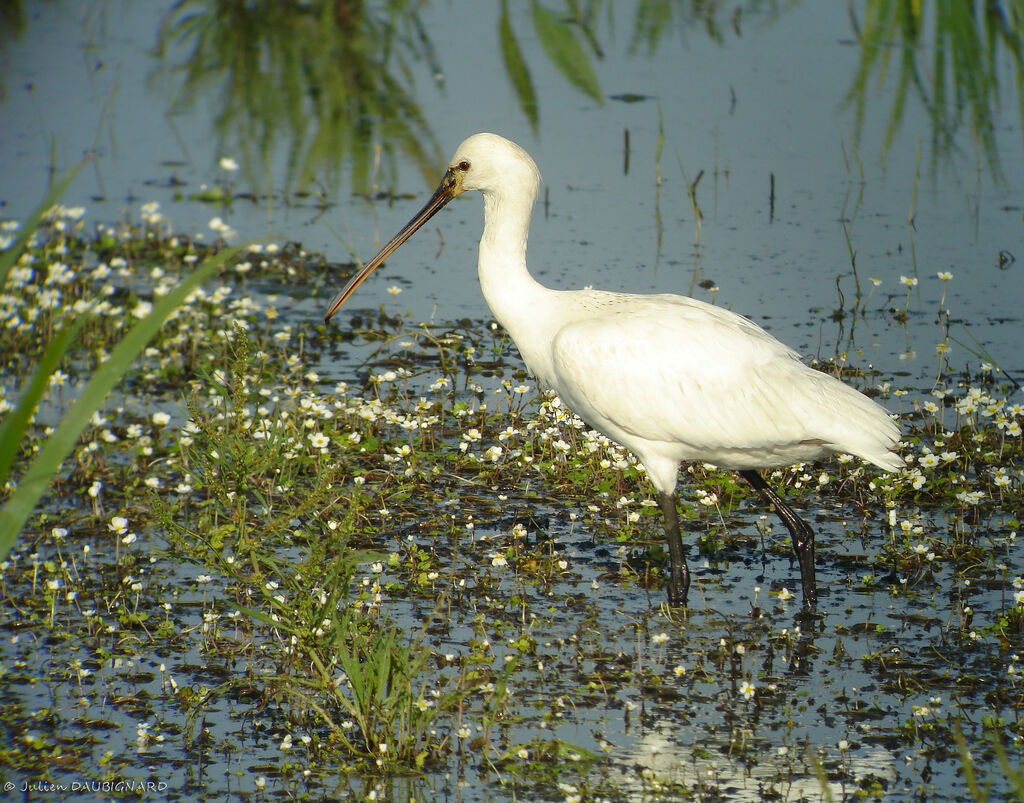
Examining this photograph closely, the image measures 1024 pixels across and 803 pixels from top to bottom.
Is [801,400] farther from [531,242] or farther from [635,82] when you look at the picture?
[635,82]

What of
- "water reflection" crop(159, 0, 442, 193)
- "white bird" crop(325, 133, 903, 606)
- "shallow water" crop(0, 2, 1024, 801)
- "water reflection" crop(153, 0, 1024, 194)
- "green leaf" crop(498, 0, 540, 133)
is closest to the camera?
"shallow water" crop(0, 2, 1024, 801)

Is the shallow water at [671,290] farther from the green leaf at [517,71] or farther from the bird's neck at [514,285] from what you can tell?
the bird's neck at [514,285]

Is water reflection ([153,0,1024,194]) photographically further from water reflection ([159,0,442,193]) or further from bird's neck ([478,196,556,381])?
bird's neck ([478,196,556,381])

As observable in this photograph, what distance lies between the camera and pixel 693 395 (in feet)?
20.1

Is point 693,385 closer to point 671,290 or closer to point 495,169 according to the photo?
point 495,169

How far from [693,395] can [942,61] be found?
9.27 meters

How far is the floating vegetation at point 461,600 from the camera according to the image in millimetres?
4828

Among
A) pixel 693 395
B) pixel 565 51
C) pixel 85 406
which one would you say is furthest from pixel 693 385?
pixel 565 51

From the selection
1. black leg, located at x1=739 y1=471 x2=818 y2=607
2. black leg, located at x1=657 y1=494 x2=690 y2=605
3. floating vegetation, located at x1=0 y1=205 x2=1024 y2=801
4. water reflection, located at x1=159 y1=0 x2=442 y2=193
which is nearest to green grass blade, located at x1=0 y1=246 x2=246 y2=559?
floating vegetation, located at x1=0 y1=205 x2=1024 y2=801

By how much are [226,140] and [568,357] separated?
7.44m

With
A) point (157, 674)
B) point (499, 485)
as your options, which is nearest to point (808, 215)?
point (499, 485)

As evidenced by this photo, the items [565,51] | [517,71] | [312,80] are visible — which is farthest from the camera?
[565,51]

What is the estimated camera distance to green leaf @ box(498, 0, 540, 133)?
13.2m

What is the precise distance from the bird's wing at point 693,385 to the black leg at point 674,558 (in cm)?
26
